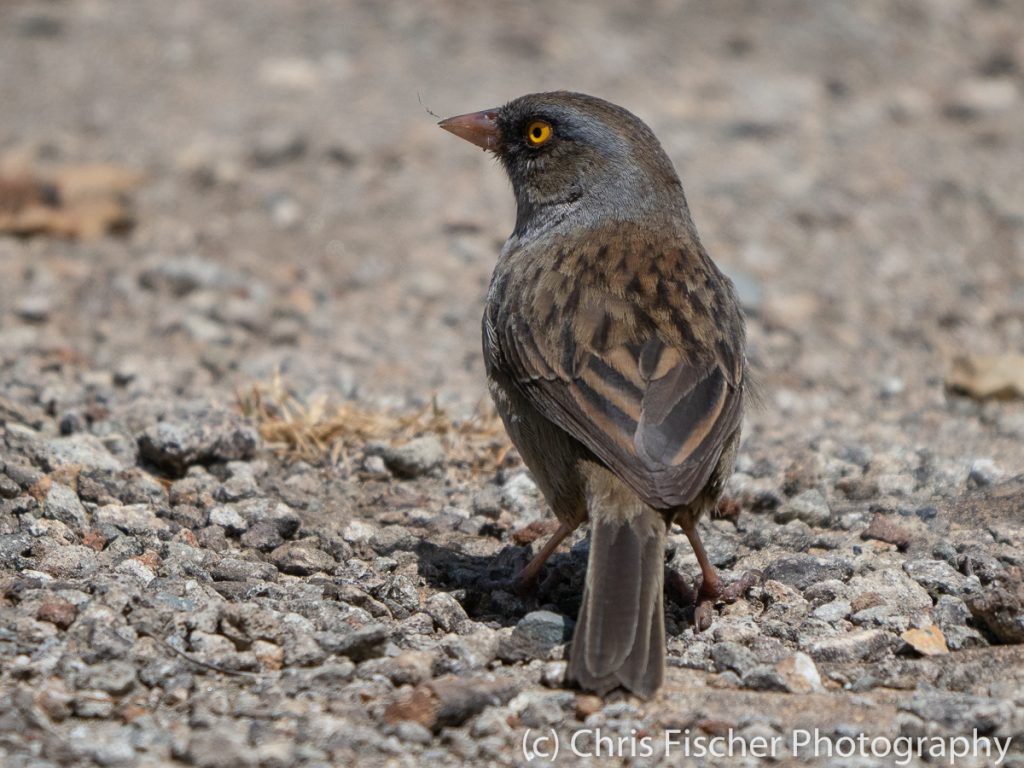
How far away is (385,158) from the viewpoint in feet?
33.7

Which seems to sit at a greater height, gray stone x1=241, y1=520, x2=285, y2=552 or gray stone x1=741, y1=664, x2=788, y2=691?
gray stone x1=241, y1=520, x2=285, y2=552

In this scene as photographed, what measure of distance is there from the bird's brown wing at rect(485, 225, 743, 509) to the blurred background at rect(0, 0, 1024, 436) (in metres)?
1.64

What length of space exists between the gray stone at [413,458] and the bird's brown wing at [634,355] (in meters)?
0.79

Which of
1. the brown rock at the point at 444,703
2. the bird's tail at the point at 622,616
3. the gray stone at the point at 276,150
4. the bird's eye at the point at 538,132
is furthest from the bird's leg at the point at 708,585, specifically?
the gray stone at the point at 276,150

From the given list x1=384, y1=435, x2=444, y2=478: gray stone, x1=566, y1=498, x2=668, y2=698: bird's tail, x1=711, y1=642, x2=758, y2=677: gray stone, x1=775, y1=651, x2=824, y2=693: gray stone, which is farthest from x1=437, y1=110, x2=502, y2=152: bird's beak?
x1=775, y1=651, x2=824, y2=693: gray stone

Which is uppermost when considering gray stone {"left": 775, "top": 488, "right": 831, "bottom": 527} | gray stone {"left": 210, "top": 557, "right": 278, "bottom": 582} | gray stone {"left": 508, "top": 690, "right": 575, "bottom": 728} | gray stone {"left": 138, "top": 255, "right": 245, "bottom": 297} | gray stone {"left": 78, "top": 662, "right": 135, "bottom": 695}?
gray stone {"left": 138, "top": 255, "right": 245, "bottom": 297}

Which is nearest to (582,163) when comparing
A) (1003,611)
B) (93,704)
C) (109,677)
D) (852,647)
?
(852,647)

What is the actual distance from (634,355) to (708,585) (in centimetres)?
91

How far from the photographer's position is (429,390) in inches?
292

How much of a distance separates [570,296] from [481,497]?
110cm

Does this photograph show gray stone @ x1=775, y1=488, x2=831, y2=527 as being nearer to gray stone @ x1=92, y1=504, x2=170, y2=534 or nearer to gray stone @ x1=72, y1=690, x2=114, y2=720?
gray stone @ x1=92, y1=504, x2=170, y2=534

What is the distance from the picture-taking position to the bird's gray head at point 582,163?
20.6 feet

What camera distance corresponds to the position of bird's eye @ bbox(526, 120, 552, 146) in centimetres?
657

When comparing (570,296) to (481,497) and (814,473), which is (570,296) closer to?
(481,497)
